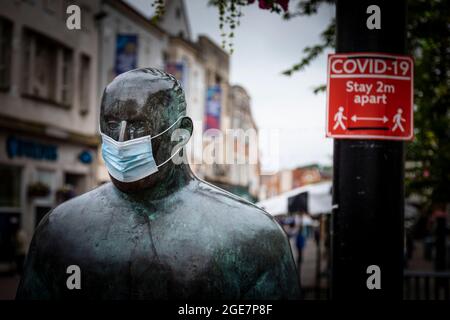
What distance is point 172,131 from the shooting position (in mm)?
2416

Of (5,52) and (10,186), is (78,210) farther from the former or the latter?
(10,186)

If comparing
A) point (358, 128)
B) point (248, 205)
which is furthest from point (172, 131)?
point (358, 128)

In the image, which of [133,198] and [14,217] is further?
[14,217]

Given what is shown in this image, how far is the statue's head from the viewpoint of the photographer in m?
2.35

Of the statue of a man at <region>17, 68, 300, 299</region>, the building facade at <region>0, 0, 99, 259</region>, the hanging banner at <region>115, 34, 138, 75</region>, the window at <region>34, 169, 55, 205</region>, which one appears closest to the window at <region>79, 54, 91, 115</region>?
the building facade at <region>0, 0, 99, 259</region>

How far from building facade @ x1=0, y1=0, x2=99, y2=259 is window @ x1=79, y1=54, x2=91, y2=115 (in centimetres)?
3

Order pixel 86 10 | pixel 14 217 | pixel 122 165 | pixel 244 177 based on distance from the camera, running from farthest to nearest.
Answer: pixel 244 177, pixel 86 10, pixel 14 217, pixel 122 165

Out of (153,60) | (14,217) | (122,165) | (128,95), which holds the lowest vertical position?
(14,217)

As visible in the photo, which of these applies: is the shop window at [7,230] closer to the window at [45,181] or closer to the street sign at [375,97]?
the window at [45,181]

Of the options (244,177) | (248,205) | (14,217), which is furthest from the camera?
(244,177)

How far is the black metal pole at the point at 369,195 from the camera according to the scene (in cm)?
247

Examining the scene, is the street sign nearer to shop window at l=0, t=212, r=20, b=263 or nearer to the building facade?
the building facade

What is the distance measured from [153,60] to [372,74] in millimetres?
27743
